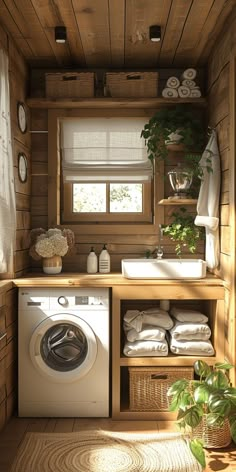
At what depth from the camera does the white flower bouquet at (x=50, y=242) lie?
11.7 ft

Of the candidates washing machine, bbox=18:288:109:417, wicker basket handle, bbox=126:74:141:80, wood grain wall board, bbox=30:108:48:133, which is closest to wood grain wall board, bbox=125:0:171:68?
wicker basket handle, bbox=126:74:141:80

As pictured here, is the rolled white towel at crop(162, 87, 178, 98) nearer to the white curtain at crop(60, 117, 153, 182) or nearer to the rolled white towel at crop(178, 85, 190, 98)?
the rolled white towel at crop(178, 85, 190, 98)

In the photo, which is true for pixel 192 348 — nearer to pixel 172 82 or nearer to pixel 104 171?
pixel 104 171

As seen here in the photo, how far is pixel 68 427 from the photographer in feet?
10.4

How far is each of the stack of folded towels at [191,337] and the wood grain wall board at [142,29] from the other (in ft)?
6.00

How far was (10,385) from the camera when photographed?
3322 mm

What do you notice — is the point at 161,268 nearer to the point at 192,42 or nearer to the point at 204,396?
the point at 204,396

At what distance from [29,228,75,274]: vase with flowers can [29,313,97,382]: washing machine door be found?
470 mm

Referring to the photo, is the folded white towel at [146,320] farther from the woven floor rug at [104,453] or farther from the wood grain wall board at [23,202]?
the wood grain wall board at [23,202]

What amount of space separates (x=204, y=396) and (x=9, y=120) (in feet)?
6.38

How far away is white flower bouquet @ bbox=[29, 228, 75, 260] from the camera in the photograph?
3.55 metres

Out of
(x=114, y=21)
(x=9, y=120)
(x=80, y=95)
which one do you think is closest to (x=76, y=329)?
(x=9, y=120)

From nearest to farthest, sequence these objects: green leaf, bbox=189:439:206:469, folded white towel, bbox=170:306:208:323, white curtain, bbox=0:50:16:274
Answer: green leaf, bbox=189:439:206:469
white curtain, bbox=0:50:16:274
folded white towel, bbox=170:306:208:323

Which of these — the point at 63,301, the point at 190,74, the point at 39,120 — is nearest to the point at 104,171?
the point at 39,120
